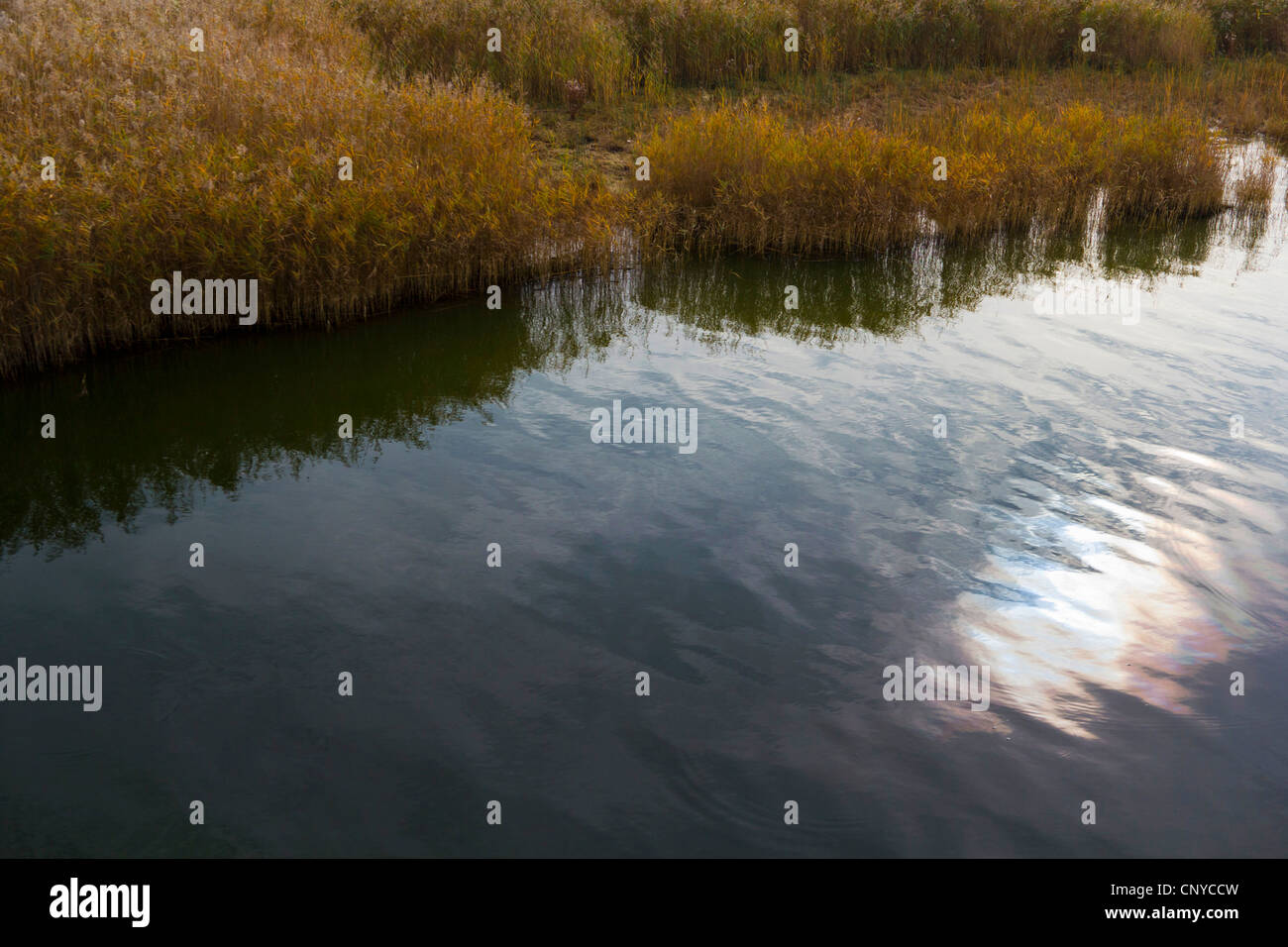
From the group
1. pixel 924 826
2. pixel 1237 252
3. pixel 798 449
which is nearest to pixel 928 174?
pixel 1237 252

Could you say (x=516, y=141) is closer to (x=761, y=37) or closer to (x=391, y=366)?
(x=391, y=366)

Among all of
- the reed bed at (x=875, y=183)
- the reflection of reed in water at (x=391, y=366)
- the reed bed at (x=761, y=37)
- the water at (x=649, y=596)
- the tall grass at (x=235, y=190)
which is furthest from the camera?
the reed bed at (x=761, y=37)

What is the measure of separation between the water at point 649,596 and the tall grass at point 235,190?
466 millimetres

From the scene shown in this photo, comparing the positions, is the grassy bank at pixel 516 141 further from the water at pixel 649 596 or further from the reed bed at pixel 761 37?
the water at pixel 649 596

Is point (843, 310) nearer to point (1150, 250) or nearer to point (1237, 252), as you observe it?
point (1150, 250)

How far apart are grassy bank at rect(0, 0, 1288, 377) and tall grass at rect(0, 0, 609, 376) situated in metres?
0.03

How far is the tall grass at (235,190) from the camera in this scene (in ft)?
25.1

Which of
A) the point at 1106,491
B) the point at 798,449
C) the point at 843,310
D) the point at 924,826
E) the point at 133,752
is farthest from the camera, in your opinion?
the point at 843,310

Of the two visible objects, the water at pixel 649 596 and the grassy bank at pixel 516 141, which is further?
the grassy bank at pixel 516 141

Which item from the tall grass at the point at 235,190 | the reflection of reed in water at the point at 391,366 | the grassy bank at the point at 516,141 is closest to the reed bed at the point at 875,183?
the grassy bank at the point at 516,141

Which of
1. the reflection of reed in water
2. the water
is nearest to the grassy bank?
the reflection of reed in water

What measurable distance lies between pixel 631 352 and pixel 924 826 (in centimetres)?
572

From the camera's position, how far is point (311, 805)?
13.0 ft

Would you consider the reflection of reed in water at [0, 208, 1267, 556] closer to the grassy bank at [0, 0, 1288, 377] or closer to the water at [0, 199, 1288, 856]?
the water at [0, 199, 1288, 856]
